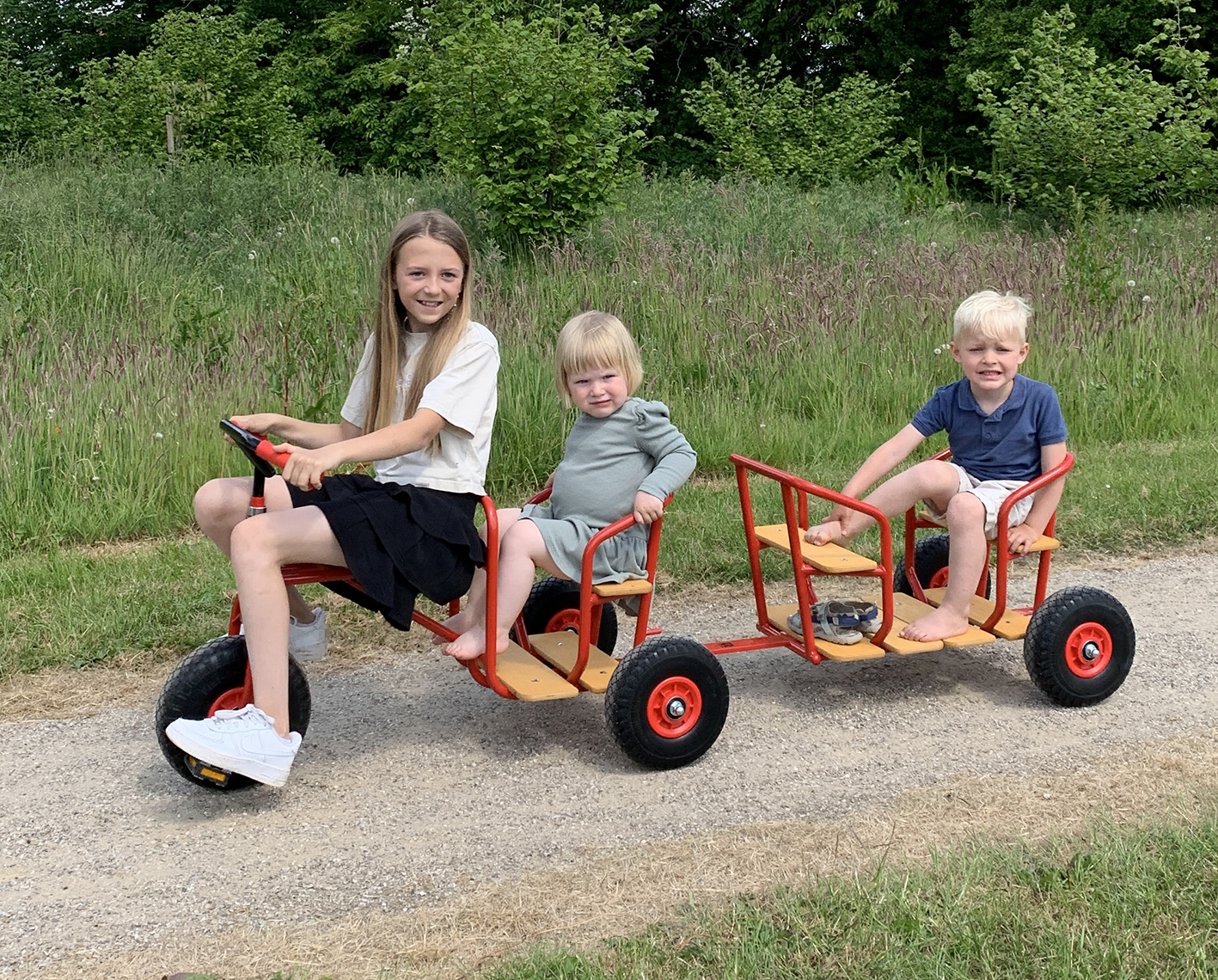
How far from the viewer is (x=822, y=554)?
4.29 m

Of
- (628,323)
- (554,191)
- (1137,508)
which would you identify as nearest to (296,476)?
(1137,508)

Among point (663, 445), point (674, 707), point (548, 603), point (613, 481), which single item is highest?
point (663, 445)

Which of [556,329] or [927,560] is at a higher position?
[556,329]

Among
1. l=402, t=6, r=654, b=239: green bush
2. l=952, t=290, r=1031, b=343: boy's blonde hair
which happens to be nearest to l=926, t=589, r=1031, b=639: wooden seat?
l=952, t=290, r=1031, b=343: boy's blonde hair

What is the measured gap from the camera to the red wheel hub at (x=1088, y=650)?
428 cm

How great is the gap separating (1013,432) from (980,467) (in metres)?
0.17

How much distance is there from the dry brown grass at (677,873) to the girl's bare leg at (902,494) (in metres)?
0.96

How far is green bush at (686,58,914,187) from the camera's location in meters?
16.6

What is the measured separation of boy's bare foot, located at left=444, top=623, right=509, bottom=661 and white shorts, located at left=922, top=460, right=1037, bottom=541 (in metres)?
1.65

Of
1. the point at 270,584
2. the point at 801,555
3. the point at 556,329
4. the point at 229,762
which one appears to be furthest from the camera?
the point at 556,329

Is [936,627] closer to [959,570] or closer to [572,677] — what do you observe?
[959,570]

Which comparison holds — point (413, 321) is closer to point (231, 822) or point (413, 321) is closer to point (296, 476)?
point (296, 476)

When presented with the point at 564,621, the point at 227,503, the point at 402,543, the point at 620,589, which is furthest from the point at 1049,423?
the point at 227,503

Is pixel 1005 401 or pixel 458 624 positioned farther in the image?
pixel 1005 401
